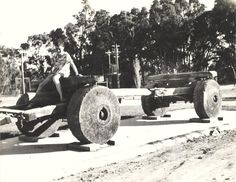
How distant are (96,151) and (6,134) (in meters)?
4.54

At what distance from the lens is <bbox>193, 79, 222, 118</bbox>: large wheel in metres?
10.1

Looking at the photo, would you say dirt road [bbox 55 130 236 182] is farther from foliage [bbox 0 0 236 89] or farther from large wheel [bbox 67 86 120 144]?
foliage [bbox 0 0 236 89]

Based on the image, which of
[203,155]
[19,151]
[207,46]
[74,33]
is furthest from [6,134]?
[74,33]

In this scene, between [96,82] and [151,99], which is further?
[151,99]

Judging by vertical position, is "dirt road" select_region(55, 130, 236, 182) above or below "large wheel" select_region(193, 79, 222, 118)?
below

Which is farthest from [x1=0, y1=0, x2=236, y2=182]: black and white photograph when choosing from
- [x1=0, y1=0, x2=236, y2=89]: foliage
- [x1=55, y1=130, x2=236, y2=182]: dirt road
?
[x1=0, y1=0, x2=236, y2=89]: foliage

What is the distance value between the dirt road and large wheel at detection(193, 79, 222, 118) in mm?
2993

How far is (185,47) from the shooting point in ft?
147

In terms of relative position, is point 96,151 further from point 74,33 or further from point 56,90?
point 74,33

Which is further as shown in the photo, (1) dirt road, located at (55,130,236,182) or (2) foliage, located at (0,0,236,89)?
(2) foliage, located at (0,0,236,89)

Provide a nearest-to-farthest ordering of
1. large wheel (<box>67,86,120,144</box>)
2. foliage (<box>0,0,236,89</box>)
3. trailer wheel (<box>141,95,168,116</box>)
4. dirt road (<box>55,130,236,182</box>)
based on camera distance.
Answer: dirt road (<box>55,130,236,182</box>) < large wheel (<box>67,86,120,144</box>) < trailer wheel (<box>141,95,168,116</box>) < foliage (<box>0,0,236,89</box>)

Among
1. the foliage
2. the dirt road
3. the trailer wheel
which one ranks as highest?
the foliage

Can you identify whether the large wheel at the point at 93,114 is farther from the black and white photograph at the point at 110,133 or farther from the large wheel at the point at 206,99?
the large wheel at the point at 206,99

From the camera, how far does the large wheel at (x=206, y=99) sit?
399 inches
